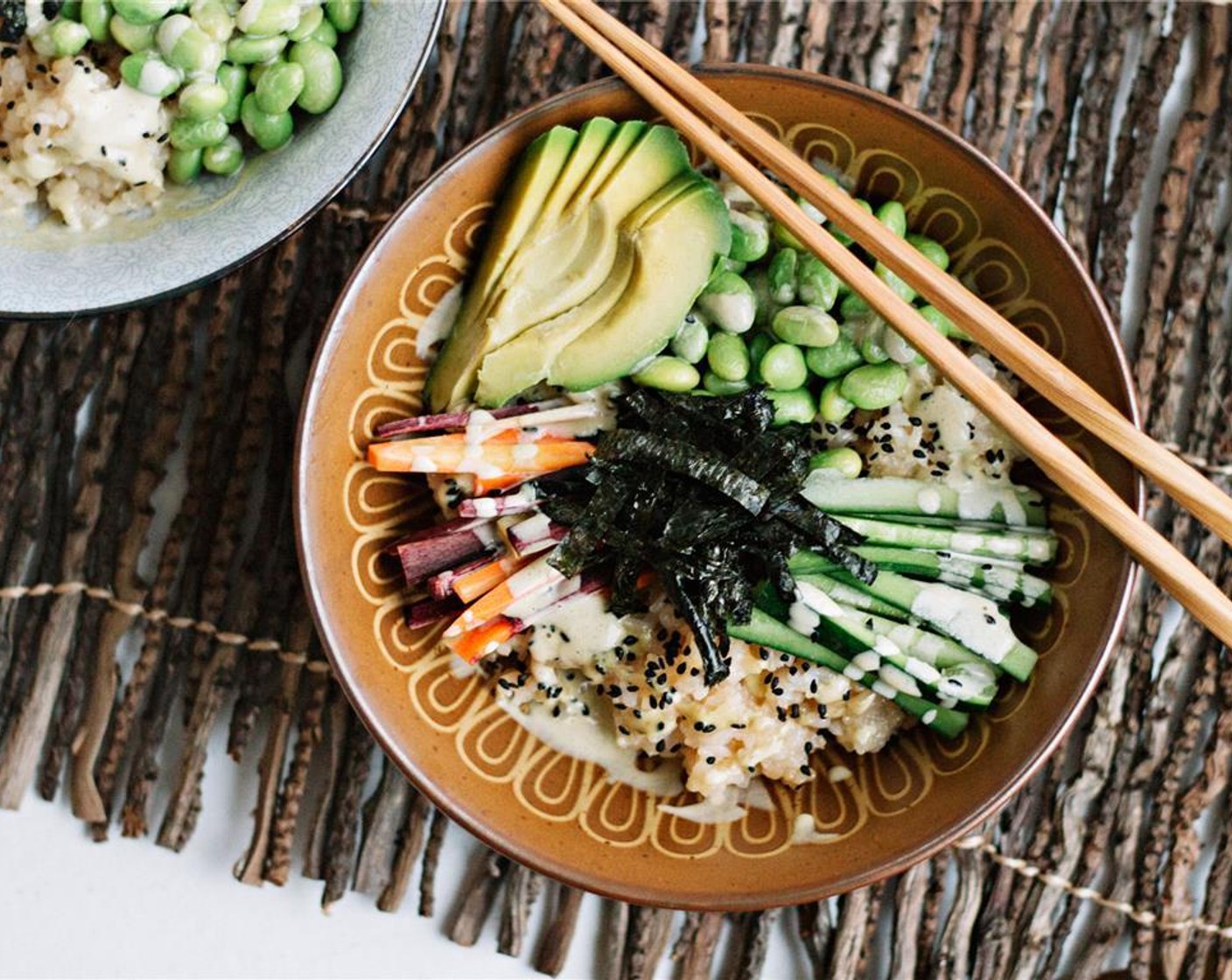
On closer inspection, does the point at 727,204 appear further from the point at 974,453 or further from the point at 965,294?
the point at 974,453

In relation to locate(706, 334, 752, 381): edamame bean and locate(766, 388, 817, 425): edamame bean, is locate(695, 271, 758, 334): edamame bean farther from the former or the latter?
locate(766, 388, 817, 425): edamame bean

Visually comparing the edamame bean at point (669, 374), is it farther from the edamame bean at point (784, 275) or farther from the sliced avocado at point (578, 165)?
the sliced avocado at point (578, 165)

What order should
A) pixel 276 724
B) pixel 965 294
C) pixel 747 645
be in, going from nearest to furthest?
pixel 965 294, pixel 747 645, pixel 276 724

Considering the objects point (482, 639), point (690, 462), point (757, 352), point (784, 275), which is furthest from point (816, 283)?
point (482, 639)

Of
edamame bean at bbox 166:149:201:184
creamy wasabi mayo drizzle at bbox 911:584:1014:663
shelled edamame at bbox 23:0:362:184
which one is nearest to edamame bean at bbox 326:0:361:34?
shelled edamame at bbox 23:0:362:184

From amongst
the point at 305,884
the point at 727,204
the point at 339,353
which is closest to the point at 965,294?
the point at 727,204

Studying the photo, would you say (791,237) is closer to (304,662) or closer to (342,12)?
(342,12)

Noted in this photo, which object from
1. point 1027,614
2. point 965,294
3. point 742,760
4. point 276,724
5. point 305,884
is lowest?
point 305,884
